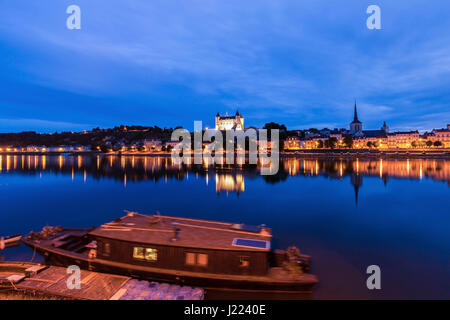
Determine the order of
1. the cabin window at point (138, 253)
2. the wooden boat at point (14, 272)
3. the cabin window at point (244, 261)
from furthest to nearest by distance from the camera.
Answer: the cabin window at point (138, 253), the wooden boat at point (14, 272), the cabin window at point (244, 261)

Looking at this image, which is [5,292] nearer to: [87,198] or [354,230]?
[354,230]

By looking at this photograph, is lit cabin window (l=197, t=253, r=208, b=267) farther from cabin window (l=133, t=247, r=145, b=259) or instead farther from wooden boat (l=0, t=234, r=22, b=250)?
wooden boat (l=0, t=234, r=22, b=250)

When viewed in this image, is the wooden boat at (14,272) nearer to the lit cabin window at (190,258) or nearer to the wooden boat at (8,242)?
the wooden boat at (8,242)

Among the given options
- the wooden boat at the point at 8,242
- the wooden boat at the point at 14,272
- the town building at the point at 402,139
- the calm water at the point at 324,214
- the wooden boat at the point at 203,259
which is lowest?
the calm water at the point at 324,214

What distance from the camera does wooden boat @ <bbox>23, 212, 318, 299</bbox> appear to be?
429 inches

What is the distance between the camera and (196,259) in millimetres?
11273

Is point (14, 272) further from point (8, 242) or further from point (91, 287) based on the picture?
point (8, 242)

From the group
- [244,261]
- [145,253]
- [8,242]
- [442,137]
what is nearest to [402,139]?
[442,137]

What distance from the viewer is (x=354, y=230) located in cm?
2278

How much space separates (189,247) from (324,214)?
857 inches

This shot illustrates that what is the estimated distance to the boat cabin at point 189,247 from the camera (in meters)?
11.0

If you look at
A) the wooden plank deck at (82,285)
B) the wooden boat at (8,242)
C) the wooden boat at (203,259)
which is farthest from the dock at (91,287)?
the wooden boat at (8,242)
